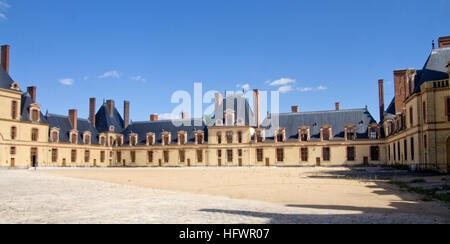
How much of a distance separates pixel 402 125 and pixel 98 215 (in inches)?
1241

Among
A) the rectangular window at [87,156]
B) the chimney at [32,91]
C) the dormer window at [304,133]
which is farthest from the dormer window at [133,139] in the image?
the dormer window at [304,133]

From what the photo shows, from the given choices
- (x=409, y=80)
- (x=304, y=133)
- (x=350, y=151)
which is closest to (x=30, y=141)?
(x=304, y=133)

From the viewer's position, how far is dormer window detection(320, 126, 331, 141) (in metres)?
46.5

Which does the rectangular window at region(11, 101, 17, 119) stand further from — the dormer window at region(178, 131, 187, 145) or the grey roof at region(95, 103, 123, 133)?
the dormer window at region(178, 131, 187, 145)

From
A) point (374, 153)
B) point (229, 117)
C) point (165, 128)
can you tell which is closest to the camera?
point (374, 153)

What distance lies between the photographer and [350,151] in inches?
1778

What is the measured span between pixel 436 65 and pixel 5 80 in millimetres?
41642

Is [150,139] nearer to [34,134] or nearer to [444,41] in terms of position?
[34,134]

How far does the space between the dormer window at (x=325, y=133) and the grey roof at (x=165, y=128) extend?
16.1 m

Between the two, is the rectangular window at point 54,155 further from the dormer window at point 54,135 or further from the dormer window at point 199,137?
the dormer window at point 199,137

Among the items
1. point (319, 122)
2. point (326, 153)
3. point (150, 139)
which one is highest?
point (319, 122)

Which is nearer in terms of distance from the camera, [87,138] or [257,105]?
[257,105]

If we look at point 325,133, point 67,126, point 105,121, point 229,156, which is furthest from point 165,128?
point 325,133

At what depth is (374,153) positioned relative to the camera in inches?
1720
